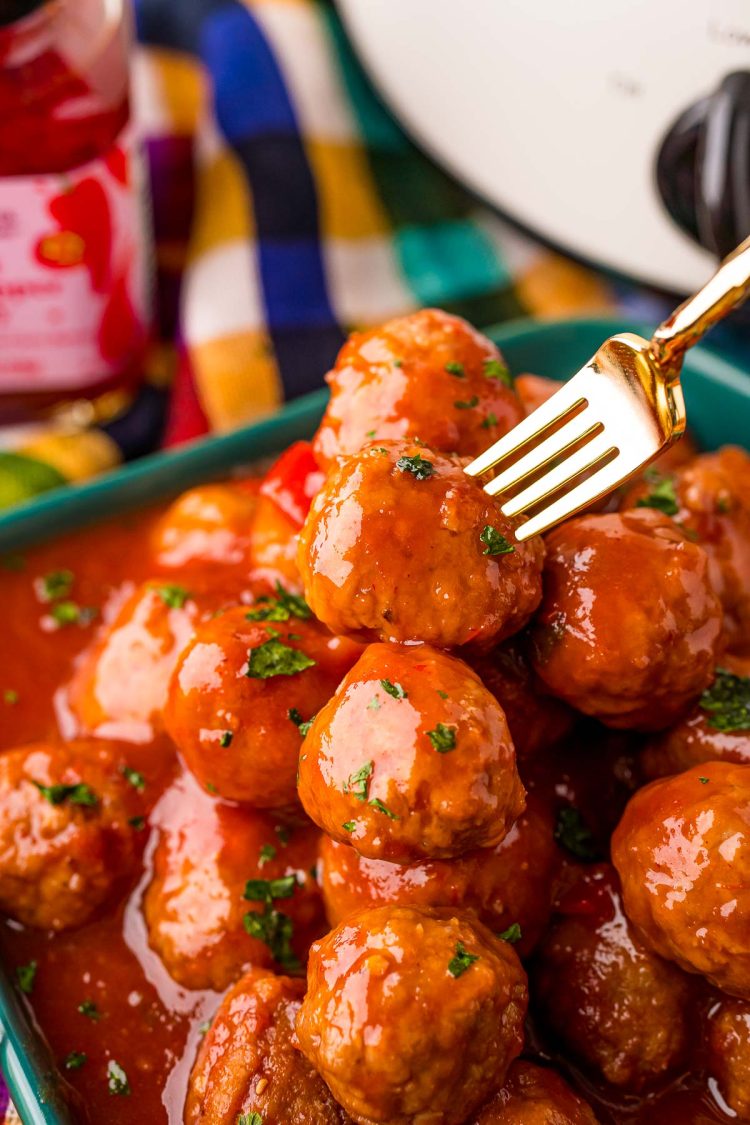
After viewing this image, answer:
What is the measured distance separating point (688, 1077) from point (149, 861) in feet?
2.82

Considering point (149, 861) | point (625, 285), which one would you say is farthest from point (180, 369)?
point (149, 861)

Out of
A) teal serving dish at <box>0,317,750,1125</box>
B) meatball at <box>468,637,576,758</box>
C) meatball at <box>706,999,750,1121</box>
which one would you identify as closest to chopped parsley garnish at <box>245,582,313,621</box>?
meatball at <box>468,637,576,758</box>

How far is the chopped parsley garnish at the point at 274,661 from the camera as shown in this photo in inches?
70.1

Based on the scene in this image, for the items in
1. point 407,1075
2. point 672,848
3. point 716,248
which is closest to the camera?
point 407,1075

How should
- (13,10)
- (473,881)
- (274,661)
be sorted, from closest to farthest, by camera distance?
(473,881) → (274,661) → (13,10)

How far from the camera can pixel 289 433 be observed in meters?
2.49

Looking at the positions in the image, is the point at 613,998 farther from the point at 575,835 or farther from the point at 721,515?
the point at 721,515

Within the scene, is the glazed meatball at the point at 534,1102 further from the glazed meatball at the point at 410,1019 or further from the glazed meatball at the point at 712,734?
the glazed meatball at the point at 712,734

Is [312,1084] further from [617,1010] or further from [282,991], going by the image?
[617,1010]

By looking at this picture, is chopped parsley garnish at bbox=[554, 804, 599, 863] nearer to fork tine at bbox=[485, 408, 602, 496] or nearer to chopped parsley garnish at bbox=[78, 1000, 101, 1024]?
fork tine at bbox=[485, 408, 602, 496]

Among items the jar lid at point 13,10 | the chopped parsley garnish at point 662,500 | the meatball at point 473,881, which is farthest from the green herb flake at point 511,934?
the jar lid at point 13,10

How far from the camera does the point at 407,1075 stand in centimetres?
144

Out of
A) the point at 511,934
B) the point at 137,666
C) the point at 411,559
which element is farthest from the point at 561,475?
the point at 137,666

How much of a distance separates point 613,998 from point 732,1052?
0.56 ft
